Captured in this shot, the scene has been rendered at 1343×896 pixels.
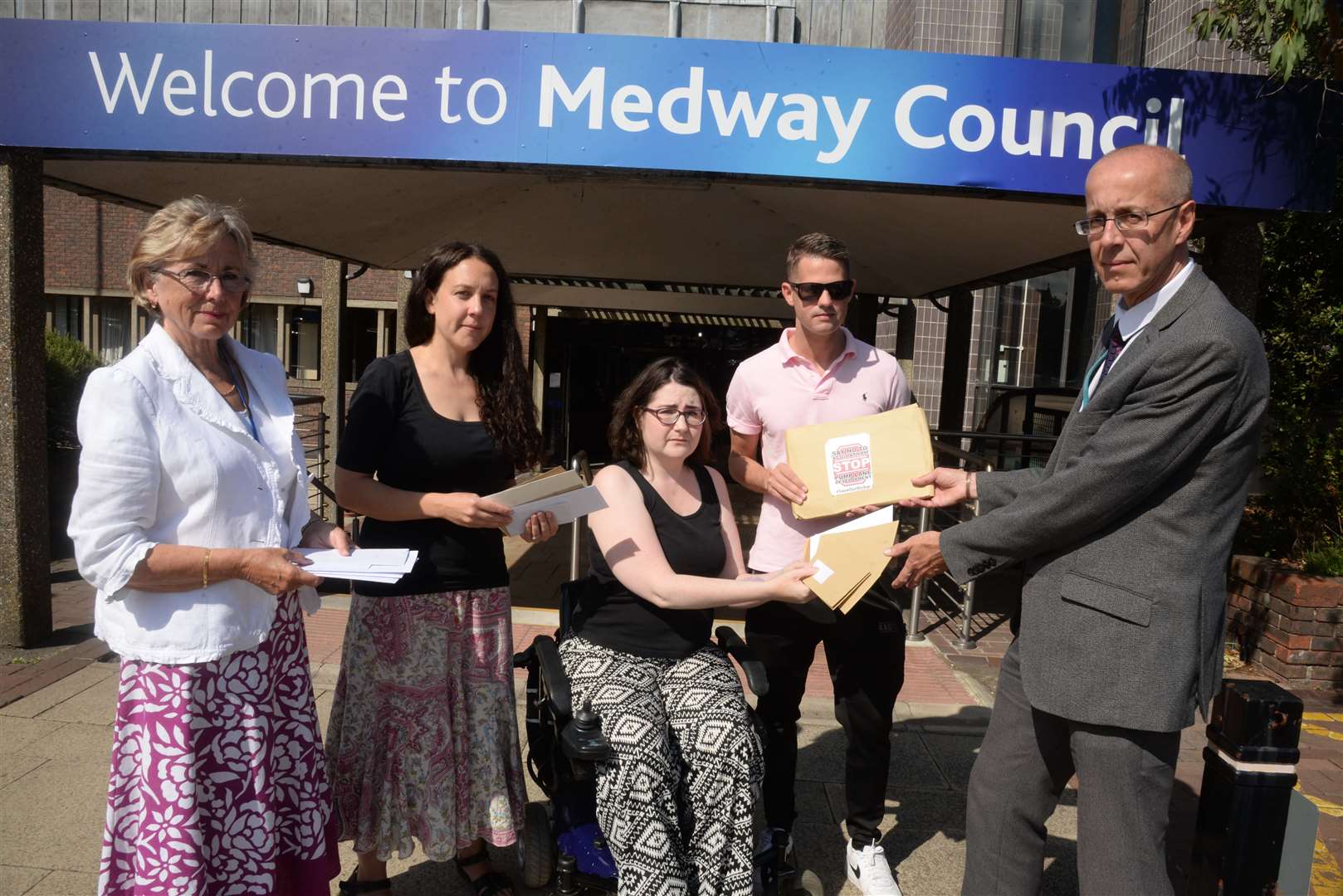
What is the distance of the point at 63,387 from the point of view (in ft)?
35.1

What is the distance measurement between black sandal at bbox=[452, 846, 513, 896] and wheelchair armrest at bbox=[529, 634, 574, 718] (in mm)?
583

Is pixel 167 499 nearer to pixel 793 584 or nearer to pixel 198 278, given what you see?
pixel 198 278

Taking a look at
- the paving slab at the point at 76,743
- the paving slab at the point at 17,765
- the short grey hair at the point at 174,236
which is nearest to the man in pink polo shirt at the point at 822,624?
the short grey hair at the point at 174,236

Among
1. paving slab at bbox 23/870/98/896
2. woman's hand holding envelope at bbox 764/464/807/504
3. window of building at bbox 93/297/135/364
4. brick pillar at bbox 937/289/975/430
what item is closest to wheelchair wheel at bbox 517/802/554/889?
woman's hand holding envelope at bbox 764/464/807/504

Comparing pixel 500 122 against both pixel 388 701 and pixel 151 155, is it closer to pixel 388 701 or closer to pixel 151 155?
pixel 151 155

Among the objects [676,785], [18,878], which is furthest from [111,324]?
[676,785]

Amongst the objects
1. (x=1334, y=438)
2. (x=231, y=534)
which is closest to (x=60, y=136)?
(x=231, y=534)

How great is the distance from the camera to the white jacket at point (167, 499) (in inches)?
77.3

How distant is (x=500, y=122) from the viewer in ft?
14.2

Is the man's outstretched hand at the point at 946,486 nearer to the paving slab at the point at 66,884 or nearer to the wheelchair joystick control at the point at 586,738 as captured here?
the wheelchair joystick control at the point at 586,738

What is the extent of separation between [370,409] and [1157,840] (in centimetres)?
225

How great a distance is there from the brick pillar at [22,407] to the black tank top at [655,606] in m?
3.79

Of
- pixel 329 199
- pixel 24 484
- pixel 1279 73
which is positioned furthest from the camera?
pixel 329 199

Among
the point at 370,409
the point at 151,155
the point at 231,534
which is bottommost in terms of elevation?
the point at 231,534
